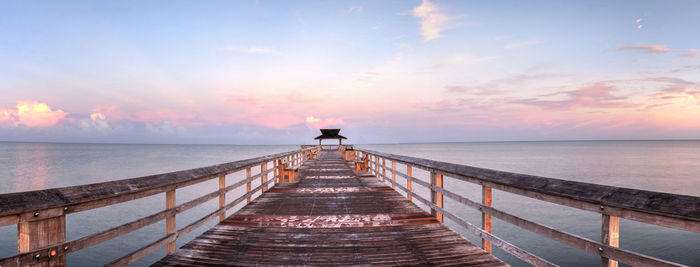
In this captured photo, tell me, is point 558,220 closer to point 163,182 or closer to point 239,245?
point 239,245

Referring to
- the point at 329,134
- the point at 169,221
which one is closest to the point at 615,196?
the point at 169,221

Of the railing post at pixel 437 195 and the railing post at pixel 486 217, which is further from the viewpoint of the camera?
the railing post at pixel 437 195

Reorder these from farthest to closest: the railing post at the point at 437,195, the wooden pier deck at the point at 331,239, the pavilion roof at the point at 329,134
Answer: the pavilion roof at the point at 329,134 < the railing post at the point at 437,195 < the wooden pier deck at the point at 331,239

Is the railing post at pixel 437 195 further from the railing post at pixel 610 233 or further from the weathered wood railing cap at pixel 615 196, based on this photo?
the railing post at pixel 610 233

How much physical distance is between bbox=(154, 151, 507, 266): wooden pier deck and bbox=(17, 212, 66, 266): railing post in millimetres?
1346

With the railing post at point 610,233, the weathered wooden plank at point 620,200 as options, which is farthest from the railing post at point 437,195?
the railing post at point 610,233

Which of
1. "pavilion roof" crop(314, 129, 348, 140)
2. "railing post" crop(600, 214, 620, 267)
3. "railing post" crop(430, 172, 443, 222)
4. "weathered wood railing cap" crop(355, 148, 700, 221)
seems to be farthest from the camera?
"pavilion roof" crop(314, 129, 348, 140)

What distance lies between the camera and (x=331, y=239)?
173 inches

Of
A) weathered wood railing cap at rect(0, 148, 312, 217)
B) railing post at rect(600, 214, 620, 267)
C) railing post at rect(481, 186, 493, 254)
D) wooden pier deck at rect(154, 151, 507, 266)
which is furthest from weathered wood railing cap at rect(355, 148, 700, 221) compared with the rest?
weathered wood railing cap at rect(0, 148, 312, 217)

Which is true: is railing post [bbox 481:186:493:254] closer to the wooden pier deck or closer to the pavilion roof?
the wooden pier deck

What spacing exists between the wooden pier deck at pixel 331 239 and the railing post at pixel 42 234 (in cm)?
135

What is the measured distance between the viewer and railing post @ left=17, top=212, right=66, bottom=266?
6.75 ft

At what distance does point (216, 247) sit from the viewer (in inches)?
159

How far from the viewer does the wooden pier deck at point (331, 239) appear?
3.61 metres
